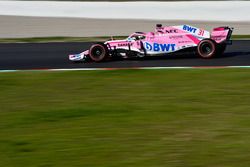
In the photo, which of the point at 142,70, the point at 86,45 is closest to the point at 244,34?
the point at 86,45

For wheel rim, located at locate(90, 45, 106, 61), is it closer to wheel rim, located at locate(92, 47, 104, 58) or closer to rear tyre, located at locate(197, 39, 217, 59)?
wheel rim, located at locate(92, 47, 104, 58)

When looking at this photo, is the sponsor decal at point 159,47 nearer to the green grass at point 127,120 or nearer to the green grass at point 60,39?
the green grass at point 127,120

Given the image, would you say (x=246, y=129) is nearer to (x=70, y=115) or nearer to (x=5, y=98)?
(x=70, y=115)

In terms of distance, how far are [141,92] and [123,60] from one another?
4.86 meters

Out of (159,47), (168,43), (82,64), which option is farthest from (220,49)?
(82,64)

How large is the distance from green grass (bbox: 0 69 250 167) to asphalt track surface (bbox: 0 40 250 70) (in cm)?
182

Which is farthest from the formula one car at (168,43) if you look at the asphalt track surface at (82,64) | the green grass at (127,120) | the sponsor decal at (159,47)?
the green grass at (127,120)

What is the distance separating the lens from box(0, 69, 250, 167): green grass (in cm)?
655

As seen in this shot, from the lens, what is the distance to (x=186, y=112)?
8516 millimetres

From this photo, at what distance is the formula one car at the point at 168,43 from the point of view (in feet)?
46.7

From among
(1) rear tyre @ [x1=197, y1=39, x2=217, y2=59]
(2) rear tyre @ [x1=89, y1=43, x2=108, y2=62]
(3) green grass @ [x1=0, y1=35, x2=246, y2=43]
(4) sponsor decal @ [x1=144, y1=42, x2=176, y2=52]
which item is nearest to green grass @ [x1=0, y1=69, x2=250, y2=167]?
(1) rear tyre @ [x1=197, y1=39, x2=217, y2=59]

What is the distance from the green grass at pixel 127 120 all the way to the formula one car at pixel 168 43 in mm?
2176

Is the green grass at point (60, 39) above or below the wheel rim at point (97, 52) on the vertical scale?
above

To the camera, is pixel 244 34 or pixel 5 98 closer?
pixel 5 98
